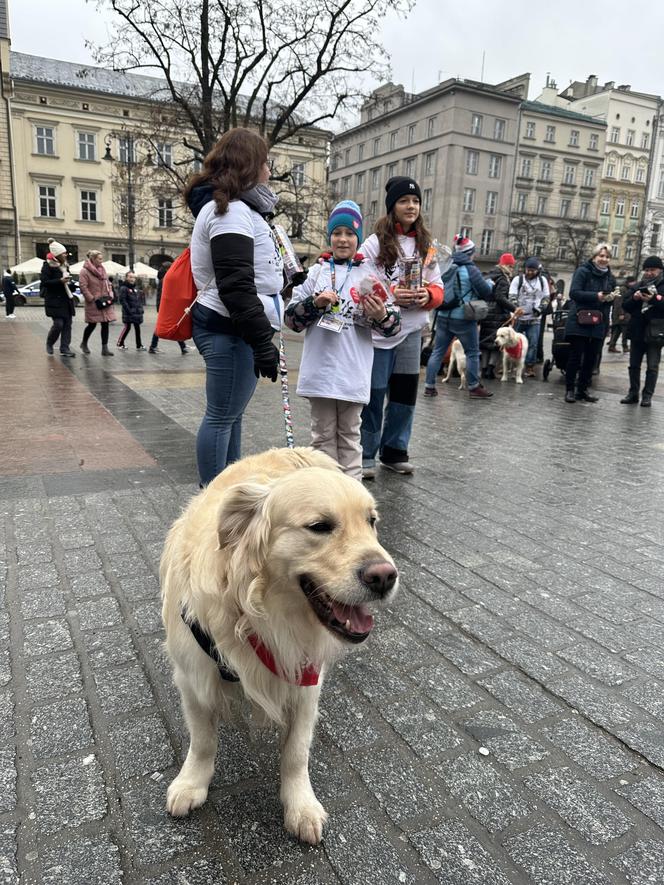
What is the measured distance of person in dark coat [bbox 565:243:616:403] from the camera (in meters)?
9.07

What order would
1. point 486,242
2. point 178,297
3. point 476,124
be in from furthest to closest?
point 486,242
point 476,124
point 178,297

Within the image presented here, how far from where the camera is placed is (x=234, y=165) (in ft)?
11.0

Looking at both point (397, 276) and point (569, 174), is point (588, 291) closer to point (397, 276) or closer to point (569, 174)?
point (397, 276)

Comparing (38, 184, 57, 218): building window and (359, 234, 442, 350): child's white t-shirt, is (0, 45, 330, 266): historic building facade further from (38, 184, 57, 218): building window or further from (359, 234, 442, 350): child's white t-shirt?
(359, 234, 442, 350): child's white t-shirt

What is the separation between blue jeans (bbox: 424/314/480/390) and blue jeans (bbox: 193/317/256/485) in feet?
20.3

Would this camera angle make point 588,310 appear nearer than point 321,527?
No

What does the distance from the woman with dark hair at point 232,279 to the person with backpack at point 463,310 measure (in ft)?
18.8

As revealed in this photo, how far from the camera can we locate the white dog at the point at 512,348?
11047 mm

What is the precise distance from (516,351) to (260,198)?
29.0 feet

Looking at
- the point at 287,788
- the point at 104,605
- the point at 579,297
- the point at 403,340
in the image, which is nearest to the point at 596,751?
the point at 287,788

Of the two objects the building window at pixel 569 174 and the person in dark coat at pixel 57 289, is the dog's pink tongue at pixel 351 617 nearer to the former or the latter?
the person in dark coat at pixel 57 289

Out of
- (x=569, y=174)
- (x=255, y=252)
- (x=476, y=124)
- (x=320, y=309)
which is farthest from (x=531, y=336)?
(x=569, y=174)

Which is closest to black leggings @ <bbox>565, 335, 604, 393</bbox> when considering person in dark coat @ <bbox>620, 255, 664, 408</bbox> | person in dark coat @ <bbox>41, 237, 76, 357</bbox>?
person in dark coat @ <bbox>620, 255, 664, 408</bbox>

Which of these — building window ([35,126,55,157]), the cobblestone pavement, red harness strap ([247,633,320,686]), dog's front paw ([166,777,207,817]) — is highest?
building window ([35,126,55,157])
